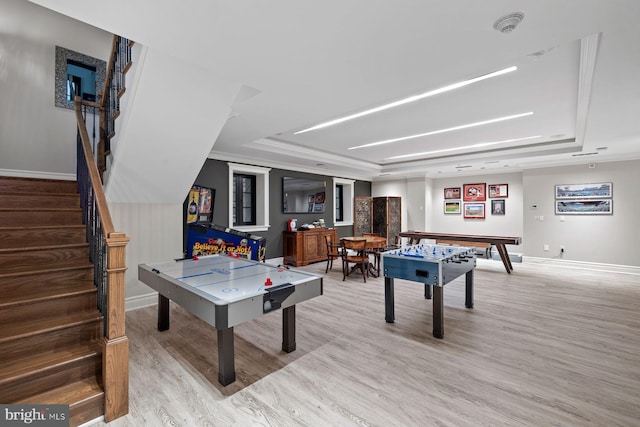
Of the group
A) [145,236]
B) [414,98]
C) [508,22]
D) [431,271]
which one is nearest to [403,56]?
[508,22]

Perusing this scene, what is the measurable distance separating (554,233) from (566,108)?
4.63 meters

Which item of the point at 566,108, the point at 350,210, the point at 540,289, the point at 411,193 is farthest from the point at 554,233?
the point at 350,210

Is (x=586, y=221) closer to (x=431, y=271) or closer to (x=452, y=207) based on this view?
(x=452, y=207)

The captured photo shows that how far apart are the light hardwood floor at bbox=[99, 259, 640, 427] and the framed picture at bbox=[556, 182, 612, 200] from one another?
339 centimetres

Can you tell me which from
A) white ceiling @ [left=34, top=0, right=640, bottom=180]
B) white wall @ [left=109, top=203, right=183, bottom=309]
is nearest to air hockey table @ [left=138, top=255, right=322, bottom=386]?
white wall @ [left=109, top=203, right=183, bottom=309]

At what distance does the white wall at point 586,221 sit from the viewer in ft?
20.4

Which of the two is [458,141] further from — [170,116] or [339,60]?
[170,116]

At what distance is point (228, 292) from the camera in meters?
2.24

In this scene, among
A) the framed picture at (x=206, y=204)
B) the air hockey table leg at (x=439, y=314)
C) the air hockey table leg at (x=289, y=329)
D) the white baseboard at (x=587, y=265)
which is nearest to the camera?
the air hockey table leg at (x=289, y=329)

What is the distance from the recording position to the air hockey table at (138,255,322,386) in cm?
203

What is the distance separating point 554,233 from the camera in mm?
7090

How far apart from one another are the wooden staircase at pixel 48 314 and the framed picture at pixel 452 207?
939 centimetres

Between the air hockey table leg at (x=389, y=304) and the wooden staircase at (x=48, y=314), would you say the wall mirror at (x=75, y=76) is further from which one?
the air hockey table leg at (x=389, y=304)

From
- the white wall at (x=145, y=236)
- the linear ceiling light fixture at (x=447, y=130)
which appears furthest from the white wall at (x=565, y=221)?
the white wall at (x=145, y=236)
